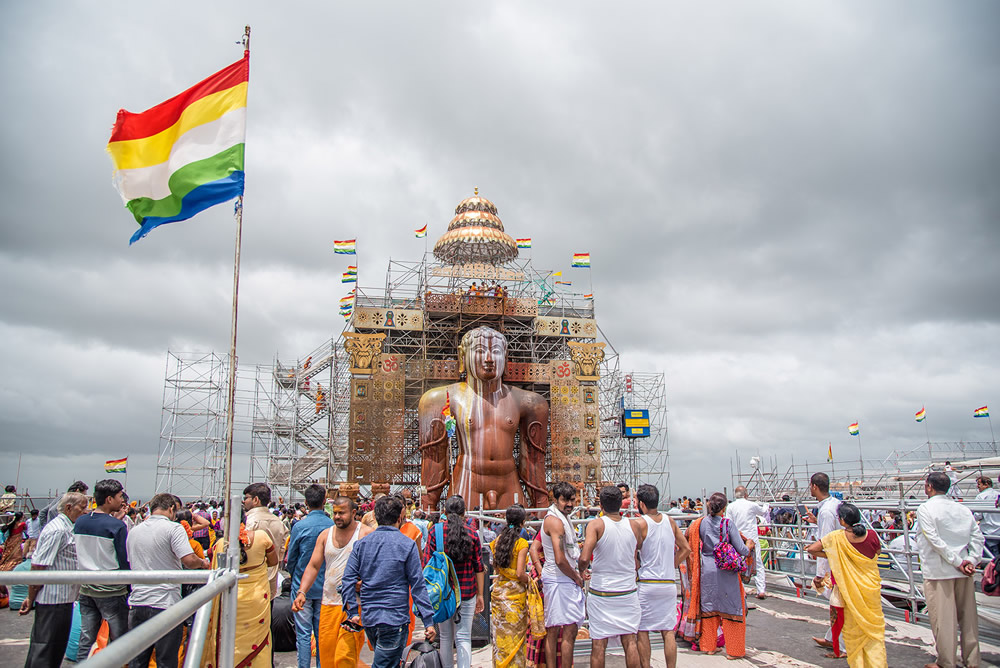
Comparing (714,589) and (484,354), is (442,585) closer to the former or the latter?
(714,589)

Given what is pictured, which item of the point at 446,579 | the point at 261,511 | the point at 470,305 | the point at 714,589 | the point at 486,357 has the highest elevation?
the point at 470,305

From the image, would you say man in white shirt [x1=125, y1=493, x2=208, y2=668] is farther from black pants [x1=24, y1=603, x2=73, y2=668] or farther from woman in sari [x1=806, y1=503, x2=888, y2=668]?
woman in sari [x1=806, y1=503, x2=888, y2=668]

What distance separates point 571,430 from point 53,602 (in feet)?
67.8

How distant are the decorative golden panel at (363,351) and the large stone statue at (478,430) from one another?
319 centimetres

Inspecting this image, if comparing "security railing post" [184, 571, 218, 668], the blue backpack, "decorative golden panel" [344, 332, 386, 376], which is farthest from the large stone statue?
"security railing post" [184, 571, 218, 668]

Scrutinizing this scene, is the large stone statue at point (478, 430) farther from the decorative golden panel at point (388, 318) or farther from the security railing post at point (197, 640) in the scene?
the security railing post at point (197, 640)

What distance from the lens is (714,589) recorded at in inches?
266

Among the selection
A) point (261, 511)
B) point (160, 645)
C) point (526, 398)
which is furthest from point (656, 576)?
point (526, 398)

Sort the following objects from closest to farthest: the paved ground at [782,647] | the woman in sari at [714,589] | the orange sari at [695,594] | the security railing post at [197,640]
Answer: the security railing post at [197,640] → the paved ground at [782,647] → the woman in sari at [714,589] → the orange sari at [695,594]

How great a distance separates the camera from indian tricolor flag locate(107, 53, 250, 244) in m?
5.66

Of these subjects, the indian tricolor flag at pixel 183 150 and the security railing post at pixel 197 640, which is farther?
the indian tricolor flag at pixel 183 150

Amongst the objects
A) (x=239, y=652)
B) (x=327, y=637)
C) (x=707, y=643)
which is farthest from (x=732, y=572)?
(x=239, y=652)

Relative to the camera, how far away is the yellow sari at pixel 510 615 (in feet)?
18.8

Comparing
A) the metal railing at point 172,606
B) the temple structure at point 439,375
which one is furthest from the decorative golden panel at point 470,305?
the metal railing at point 172,606
